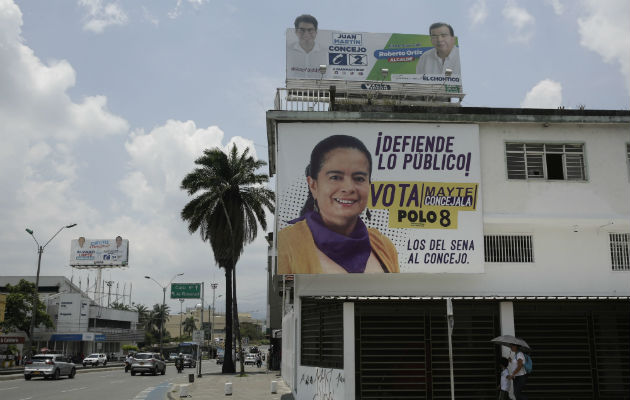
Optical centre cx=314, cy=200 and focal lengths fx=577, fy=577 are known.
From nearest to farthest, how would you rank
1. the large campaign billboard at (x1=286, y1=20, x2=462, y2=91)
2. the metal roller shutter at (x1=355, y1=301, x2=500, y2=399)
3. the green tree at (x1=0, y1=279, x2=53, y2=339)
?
the metal roller shutter at (x1=355, y1=301, x2=500, y2=399), the large campaign billboard at (x1=286, y1=20, x2=462, y2=91), the green tree at (x1=0, y1=279, x2=53, y2=339)

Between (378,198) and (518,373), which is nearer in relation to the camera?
(518,373)

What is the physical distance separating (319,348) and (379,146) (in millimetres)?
6439

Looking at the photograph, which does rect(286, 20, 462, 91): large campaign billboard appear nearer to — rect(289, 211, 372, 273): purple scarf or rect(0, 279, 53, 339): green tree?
rect(289, 211, 372, 273): purple scarf

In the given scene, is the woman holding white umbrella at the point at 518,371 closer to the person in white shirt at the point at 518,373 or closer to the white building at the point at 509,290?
the person in white shirt at the point at 518,373

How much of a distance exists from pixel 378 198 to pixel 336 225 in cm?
151

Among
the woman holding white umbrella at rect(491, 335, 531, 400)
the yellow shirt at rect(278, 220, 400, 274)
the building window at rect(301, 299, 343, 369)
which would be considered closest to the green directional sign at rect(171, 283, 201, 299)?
the building window at rect(301, 299, 343, 369)

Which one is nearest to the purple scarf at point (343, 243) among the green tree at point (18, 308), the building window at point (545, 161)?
the building window at point (545, 161)

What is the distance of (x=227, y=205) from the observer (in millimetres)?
39375

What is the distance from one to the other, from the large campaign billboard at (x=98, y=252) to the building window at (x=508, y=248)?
8180cm

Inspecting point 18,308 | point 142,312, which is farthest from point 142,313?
point 18,308

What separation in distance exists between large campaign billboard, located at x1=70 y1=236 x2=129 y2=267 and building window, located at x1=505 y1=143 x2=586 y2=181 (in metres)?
82.2

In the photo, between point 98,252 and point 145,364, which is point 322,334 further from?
point 98,252

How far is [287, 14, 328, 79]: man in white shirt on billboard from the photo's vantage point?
24.9m

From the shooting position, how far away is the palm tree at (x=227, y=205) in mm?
39094
